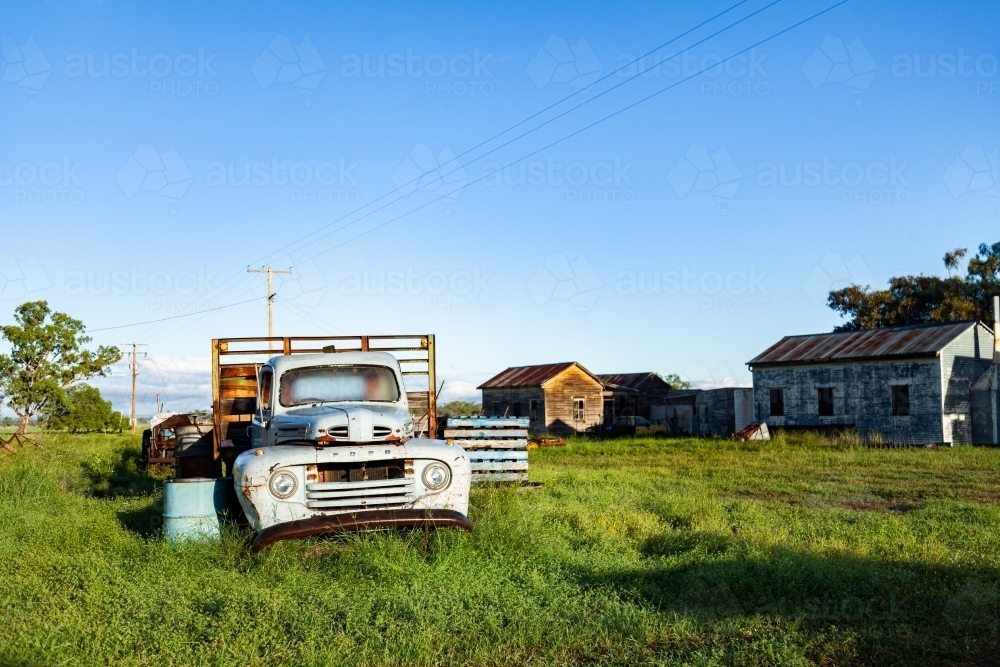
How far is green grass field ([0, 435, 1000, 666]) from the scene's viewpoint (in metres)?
6.43

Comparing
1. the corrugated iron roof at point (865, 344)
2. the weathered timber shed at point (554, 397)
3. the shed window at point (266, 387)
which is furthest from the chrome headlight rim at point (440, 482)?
the weathered timber shed at point (554, 397)

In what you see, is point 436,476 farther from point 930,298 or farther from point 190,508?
point 930,298

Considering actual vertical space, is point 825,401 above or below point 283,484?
above

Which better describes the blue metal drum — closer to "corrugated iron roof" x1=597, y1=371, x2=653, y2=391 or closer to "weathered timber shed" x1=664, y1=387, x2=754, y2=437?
"weathered timber shed" x1=664, y1=387, x2=754, y2=437

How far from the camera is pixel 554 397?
47406 millimetres

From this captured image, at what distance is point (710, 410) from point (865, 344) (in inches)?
443

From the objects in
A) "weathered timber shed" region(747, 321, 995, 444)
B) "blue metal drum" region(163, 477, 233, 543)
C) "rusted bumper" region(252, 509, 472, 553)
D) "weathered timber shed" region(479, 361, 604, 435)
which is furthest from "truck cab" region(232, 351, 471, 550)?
"weathered timber shed" region(479, 361, 604, 435)

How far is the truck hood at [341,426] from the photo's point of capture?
9602 mm

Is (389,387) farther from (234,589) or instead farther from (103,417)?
(103,417)

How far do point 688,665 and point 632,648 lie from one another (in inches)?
22.4

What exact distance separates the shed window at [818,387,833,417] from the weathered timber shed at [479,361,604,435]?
48.4 ft

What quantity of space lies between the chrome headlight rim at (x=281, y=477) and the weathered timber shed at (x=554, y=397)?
3776 cm

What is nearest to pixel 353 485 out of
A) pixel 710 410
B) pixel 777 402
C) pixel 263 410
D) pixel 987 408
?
pixel 263 410

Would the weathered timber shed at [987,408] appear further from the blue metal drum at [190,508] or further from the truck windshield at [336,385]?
the blue metal drum at [190,508]
